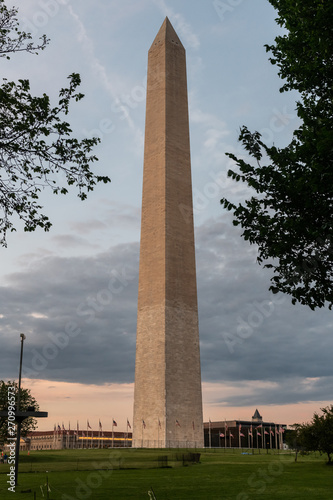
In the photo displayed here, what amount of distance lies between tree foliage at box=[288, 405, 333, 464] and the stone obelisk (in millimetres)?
11278

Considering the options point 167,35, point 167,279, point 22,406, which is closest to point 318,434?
point 167,279

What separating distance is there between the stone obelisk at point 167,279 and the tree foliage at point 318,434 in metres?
11.3

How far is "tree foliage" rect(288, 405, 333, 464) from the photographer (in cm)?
4703

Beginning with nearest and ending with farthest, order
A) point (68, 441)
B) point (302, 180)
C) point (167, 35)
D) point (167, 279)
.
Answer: point (302, 180) → point (167, 279) → point (167, 35) → point (68, 441)

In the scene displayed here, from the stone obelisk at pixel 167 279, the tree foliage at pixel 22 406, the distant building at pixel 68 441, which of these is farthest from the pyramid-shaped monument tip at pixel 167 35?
the distant building at pixel 68 441

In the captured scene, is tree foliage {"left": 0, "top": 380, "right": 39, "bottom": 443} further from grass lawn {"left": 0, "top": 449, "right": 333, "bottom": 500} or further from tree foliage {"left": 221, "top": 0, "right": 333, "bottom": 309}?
tree foliage {"left": 221, "top": 0, "right": 333, "bottom": 309}

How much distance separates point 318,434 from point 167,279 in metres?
21.4

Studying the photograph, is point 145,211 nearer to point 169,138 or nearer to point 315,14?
point 169,138

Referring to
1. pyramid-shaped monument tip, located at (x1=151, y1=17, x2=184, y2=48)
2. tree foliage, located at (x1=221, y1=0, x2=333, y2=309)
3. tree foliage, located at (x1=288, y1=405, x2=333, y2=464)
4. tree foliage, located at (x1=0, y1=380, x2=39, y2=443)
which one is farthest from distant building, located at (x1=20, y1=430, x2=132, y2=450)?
tree foliage, located at (x1=221, y1=0, x2=333, y2=309)

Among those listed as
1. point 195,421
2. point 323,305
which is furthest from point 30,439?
point 323,305

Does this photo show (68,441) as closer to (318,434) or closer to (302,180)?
(318,434)

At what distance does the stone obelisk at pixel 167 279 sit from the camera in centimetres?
5391

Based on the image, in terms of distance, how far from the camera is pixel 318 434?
157ft

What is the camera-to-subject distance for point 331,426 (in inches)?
1885
